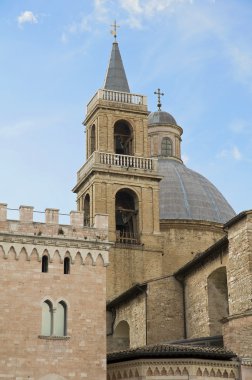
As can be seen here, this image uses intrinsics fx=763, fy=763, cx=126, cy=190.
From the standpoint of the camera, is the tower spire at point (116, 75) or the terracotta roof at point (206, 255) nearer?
the terracotta roof at point (206, 255)

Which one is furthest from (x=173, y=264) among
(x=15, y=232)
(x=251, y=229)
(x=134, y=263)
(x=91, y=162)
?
(x=15, y=232)

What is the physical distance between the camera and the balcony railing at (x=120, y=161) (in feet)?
140

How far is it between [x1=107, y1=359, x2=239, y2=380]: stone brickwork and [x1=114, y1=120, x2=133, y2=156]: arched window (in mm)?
20683

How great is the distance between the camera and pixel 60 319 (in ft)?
83.9

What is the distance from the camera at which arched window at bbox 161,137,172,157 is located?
52.2 m

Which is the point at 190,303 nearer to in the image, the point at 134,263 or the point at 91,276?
the point at 134,263

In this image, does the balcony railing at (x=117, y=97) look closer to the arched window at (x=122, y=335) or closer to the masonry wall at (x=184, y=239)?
the masonry wall at (x=184, y=239)

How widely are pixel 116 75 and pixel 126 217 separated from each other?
862 centimetres

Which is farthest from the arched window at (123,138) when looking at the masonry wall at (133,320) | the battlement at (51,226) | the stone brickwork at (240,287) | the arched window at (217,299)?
the battlement at (51,226)

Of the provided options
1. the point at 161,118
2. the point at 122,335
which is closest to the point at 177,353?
the point at 122,335

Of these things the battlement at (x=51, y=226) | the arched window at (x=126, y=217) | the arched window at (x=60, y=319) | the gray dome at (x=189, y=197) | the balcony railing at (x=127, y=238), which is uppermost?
the gray dome at (x=189, y=197)

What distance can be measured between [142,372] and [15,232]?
628 cm

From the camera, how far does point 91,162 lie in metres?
42.9

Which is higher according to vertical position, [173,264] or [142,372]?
[173,264]
